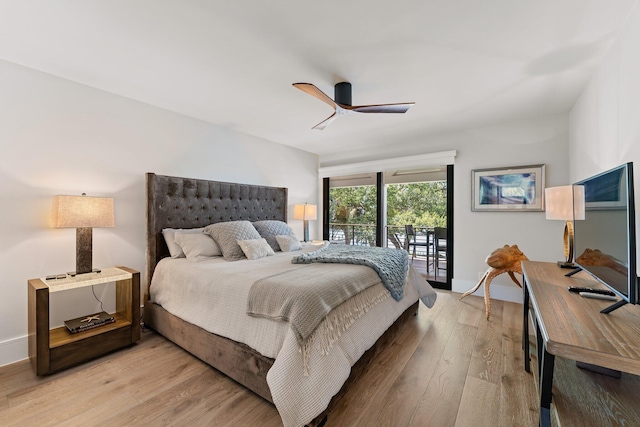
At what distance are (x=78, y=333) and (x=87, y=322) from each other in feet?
0.36

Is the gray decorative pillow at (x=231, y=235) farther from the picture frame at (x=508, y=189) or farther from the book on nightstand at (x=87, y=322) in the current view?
the picture frame at (x=508, y=189)

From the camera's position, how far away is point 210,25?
1.75 metres

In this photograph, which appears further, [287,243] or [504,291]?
[504,291]

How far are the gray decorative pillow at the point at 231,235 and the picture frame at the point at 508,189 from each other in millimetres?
3068

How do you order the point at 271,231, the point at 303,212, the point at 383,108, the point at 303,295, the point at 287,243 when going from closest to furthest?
the point at 303,295
the point at 383,108
the point at 287,243
the point at 271,231
the point at 303,212

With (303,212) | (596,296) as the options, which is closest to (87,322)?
(303,212)

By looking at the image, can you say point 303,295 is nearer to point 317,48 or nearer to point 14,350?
point 317,48

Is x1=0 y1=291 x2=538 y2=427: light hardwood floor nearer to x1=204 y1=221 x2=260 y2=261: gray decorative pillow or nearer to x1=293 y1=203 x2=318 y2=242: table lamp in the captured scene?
x1=204 y1=221 x2=260 y2=261: gray decorative pillow

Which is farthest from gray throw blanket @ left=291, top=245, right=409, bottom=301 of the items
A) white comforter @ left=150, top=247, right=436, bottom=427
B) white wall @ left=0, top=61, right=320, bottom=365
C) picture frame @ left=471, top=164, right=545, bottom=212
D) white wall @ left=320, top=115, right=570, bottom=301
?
white wall @ left=0, top=61, right=320, bottom=365

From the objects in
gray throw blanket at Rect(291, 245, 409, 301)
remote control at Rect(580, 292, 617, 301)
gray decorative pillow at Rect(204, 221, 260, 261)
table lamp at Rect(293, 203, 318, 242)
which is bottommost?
gray throw blanket at Rect(291, 245, 409, 301)

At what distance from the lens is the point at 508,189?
11.9ft

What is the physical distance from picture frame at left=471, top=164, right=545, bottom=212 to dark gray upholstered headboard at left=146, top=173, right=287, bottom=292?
117 inches

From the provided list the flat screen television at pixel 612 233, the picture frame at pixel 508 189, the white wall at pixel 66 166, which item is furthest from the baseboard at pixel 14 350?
the picture frame at pixel 508 189

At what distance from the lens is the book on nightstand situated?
2.23 m
